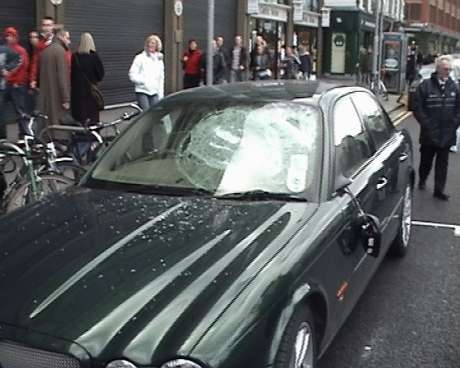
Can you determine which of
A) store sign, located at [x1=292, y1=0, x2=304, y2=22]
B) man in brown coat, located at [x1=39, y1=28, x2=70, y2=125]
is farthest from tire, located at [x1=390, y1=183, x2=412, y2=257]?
store sign, located at [x1=292, y1=0, x2=304, y2=22]

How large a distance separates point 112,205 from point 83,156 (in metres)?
3.90

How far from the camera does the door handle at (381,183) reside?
183 inches

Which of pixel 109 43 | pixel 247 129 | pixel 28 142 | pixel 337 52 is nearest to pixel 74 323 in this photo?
pixel 247 129

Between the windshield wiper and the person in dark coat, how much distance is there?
6.13 m

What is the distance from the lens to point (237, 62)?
18875 mm

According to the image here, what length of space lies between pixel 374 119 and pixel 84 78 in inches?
206

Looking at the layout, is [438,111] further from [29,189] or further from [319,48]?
[319,48]

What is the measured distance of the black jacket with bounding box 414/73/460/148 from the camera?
829 cm

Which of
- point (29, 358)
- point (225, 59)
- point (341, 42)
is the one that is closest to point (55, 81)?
point (29, 358)

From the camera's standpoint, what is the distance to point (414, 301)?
4957 millimetres

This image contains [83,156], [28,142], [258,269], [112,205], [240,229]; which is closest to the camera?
[258,269]

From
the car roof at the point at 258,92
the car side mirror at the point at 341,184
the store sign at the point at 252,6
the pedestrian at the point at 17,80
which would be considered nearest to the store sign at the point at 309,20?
the store sign at the point at 252,6

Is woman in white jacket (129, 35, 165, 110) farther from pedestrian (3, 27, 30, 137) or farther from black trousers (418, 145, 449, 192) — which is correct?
black trousers (418, 145, 449, 192)

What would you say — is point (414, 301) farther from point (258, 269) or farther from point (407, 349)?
point (258, 269)
